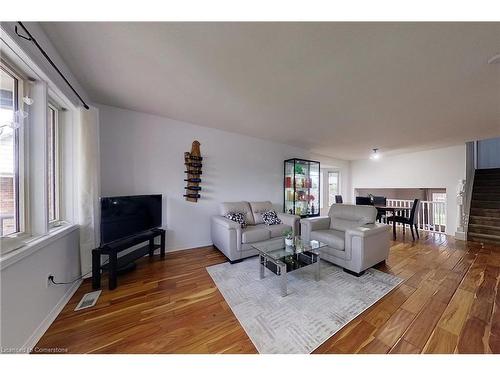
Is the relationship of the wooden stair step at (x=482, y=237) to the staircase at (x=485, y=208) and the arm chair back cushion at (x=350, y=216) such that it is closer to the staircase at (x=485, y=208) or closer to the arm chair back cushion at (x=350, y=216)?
the staircase at (x=485, y=208)

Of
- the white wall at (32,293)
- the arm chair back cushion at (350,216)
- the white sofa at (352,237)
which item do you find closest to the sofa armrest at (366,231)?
the white sofa at (352,237)

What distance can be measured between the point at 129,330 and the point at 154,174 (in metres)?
2.18

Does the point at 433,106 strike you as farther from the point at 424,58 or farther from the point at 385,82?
the point at 424,58

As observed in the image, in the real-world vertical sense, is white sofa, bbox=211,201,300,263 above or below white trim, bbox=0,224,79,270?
below

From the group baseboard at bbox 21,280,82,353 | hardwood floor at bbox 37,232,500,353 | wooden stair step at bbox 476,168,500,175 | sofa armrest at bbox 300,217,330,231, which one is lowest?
hardwood floor at bbox 37,232,500,353

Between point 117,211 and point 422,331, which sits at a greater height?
point 117,211

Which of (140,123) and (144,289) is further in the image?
(140,123)

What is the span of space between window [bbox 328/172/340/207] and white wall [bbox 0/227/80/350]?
7.30 m

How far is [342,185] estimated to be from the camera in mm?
6879

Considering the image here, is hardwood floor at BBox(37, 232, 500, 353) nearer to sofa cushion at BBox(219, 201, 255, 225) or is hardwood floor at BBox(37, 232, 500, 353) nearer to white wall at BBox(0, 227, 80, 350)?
white wall at BBox(0, 227, 80, 350)

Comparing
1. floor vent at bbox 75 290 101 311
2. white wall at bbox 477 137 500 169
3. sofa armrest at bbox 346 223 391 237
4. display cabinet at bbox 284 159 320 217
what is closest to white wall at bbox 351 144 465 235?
white wall at bbox 477 137 500 169

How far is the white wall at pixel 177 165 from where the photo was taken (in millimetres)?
2734

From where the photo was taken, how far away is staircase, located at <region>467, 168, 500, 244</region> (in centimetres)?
391
